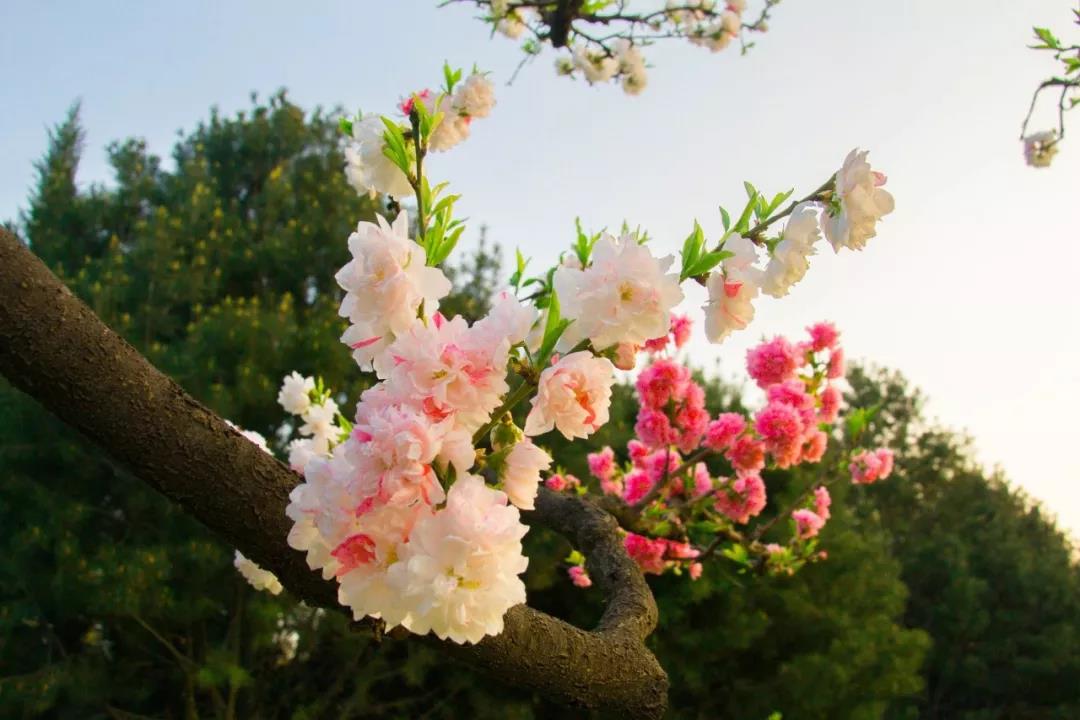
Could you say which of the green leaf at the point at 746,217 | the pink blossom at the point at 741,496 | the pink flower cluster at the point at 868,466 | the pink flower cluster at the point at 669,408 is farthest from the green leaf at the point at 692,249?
the pink flower cluster at the point at 868,466

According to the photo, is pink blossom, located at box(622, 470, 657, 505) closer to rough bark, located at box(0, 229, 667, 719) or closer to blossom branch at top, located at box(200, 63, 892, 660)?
rough bark, located at box(0, 229, 667, 719)

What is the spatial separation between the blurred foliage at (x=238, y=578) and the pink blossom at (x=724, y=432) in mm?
2820

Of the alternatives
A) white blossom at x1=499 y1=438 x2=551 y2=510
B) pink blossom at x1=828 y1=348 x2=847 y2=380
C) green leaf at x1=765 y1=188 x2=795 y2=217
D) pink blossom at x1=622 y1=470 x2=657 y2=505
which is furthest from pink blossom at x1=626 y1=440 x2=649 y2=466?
white blossom at x1=499 y1=438 x2=551 y2=510

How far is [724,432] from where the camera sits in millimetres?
2932

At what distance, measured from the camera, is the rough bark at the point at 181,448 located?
0.82 metres

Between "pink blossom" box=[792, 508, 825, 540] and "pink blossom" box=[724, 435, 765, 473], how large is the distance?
0.64 m

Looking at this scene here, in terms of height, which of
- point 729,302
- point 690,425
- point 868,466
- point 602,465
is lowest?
point 729,302

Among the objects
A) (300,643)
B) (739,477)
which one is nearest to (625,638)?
(739,477)

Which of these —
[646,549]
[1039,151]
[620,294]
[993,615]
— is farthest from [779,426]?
[993,615]

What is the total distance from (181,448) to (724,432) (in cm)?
231

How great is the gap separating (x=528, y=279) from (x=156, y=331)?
6.23 meters

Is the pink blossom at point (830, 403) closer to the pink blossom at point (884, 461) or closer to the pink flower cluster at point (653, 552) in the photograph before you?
the pink flower cluster at point (653, 552)

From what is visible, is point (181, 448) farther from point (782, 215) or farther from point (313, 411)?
point (313, 411)

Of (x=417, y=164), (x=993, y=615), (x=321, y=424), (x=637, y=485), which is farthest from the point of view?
(x=993, y=615)
